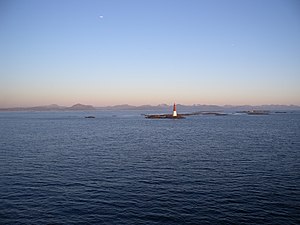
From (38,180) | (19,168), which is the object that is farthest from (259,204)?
(19,168)

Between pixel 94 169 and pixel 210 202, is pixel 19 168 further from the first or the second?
pixel 210 202

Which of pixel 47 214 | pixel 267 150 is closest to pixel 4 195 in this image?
pixel 47 214

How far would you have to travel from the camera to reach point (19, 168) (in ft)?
98.5

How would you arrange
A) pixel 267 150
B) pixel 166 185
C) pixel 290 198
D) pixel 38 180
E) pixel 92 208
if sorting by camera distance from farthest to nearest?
pixel 267 150, pixel 38 180, pixel 166 185, pixel 290 198, pixel 92 208

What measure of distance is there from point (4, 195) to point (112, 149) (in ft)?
71.1

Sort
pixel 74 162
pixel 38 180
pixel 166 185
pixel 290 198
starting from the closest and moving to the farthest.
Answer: pixel 290 198, pixel 166 185, pixel 38 180, pixel 74 162

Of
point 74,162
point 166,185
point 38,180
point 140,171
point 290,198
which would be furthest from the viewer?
point 74,162

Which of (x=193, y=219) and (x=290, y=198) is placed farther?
(x=290, y=198)

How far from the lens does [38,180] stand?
25.3m

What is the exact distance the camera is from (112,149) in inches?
1665

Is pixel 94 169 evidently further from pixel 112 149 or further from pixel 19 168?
pixel 112 149

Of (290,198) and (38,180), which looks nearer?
(290,198)

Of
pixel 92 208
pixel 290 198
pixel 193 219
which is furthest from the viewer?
pixel 290 198

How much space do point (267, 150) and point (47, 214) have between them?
33264 millimetres
